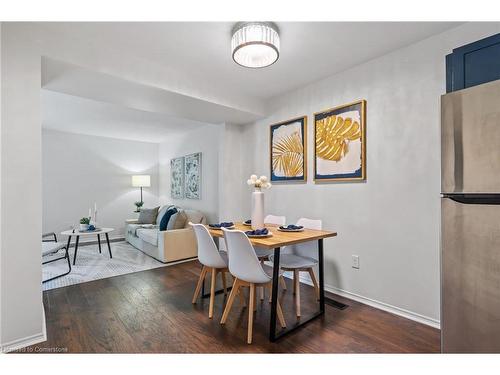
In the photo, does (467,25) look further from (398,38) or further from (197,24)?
(197,24)

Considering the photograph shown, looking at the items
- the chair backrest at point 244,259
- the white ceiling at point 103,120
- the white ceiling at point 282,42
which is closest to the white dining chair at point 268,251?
the chair backrest at point 244,259

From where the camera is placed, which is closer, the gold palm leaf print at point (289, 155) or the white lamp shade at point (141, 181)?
the gold palm leaf print at point (289, 155)

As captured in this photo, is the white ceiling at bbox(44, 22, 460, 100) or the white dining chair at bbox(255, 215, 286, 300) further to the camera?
the white dining chair at bbox(255, 215, 286, 300)

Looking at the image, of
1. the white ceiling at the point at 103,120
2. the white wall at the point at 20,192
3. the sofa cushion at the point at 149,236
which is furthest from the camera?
the sofa cushion at the point at 149,236

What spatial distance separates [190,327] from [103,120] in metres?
4.01

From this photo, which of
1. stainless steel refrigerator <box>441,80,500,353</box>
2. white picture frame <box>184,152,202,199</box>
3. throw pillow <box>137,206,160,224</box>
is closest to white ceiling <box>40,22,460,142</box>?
stainless steel refrigerator <box>441,80,500,353</box>

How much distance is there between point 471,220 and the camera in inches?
Result: 43.6

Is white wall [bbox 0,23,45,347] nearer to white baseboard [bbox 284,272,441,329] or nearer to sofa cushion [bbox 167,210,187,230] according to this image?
sofa cushion [bbox 167,210,187,230]

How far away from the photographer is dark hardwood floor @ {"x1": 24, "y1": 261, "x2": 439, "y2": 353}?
5.98 feet

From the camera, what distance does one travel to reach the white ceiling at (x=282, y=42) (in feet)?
6.63

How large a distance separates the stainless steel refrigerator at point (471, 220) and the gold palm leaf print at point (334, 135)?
4.76 feet

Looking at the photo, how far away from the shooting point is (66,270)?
3.56 meters

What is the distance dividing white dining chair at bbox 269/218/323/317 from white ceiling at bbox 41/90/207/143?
121 inches

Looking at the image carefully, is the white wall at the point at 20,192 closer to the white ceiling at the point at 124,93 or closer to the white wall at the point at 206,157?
the white ceiling at the point at 124,93
